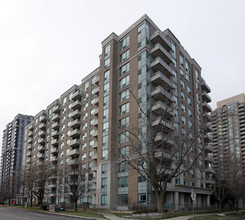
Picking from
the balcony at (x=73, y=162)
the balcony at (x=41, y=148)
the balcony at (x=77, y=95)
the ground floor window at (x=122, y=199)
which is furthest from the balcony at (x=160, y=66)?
the balcony at (x=41, y=148)

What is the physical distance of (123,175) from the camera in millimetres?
47938

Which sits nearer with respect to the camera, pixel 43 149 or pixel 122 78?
pixel 122 78

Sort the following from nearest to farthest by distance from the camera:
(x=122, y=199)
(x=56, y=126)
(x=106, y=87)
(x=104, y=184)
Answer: (x=122, y=199) → (x=104, y=184) → (x=106, y=87) → (x=56, y=126)

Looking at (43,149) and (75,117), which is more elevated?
(75,117)

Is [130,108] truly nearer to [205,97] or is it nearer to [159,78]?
[159,78]

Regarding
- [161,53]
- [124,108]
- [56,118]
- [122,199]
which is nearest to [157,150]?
Answer: [122,199]

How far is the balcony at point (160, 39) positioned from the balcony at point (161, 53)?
73.8 inches

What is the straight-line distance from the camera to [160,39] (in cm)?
5262

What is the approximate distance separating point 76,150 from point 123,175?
71.3 feet

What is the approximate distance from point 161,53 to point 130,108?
12447mm

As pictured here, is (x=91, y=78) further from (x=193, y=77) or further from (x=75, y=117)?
(x=193, y=77)

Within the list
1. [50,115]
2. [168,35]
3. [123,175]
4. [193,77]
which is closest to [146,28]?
[168,35]

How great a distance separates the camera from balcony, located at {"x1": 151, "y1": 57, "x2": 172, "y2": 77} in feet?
163

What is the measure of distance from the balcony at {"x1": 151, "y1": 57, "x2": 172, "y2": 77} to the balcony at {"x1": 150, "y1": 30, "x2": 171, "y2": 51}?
4566 mm
